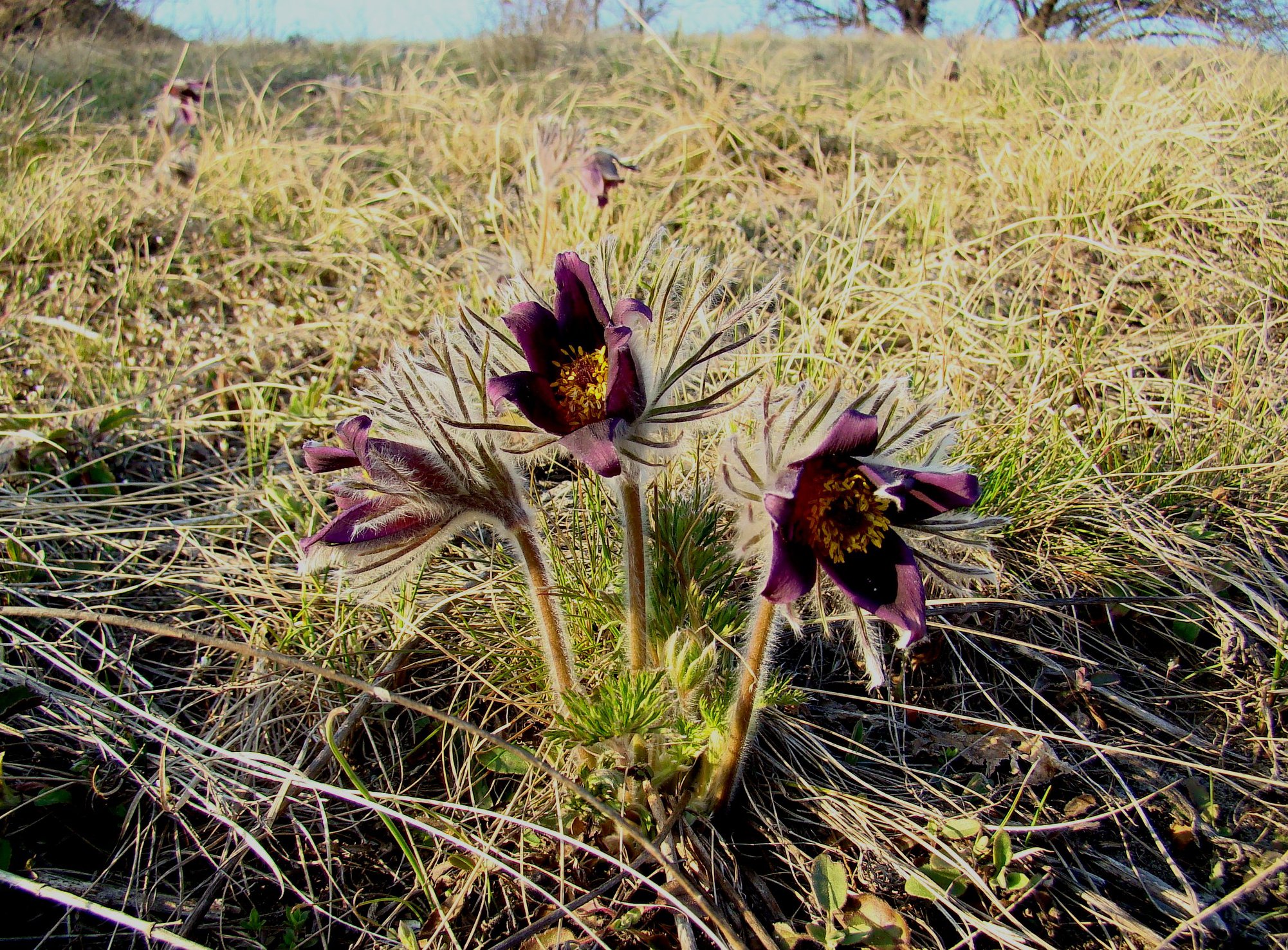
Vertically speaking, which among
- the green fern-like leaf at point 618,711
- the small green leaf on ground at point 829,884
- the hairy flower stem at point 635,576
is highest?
the hairy flower stem at point 635,576

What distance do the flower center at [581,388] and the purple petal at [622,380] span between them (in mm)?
36

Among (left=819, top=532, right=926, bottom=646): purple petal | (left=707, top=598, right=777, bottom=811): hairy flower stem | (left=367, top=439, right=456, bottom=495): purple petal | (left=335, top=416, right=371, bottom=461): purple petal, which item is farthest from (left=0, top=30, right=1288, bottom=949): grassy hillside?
(left=335, top=416, right=371, bottom=461): purple petal

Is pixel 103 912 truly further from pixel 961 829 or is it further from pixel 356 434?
pixel 961 829

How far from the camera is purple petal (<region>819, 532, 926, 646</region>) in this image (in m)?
1.10

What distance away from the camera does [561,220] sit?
3172 mm

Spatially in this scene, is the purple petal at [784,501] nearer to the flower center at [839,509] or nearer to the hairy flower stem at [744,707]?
the flower center at [839,509]

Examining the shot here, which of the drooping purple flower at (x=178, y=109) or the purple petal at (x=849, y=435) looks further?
the drooping purple flower at (x=178, y=109)

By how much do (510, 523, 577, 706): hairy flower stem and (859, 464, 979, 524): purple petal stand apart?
581 millimetres

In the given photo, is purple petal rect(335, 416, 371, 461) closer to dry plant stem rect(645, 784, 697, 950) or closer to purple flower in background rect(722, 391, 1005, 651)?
purple flower in background rect(722, 391, 1005, 651)

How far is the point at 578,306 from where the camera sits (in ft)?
4.32

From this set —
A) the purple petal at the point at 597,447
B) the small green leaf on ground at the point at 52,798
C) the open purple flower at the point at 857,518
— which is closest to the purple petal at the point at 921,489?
the open purple flower at the point at 857,518

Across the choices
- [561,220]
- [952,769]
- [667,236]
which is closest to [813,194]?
[667,236]

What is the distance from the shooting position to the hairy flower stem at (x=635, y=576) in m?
1.32

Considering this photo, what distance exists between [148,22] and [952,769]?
33.6 feet
